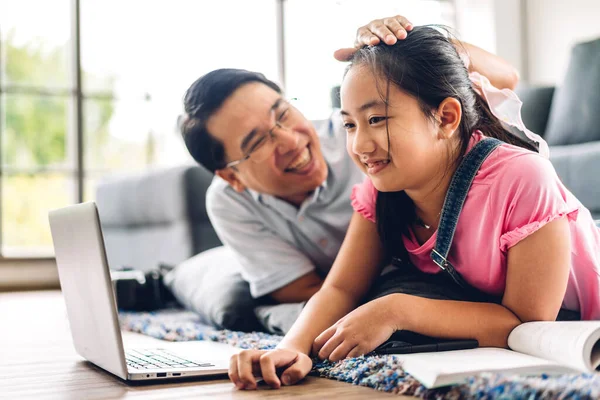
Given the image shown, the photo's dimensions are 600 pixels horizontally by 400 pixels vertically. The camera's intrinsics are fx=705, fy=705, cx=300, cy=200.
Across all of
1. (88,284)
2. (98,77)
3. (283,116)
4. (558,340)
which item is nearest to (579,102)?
(283,116)

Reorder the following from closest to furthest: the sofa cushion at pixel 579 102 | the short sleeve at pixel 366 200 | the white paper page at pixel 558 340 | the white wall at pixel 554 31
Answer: the white paper page at pixel 558 340 < the short sleeve at pixel 366 200 < the sofa cushion at pixel 579 102 < the white wall at pixel 554 31

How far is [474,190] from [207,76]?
702 millimetres

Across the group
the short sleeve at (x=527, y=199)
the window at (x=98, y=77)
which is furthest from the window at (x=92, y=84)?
the short sleeve at (x=527, y=199)

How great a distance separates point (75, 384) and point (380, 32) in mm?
663

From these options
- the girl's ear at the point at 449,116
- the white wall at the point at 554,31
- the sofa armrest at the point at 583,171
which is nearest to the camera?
the girl's ear at the point at 449,116

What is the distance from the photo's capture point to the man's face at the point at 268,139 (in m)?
1.46

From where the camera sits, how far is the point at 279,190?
5.07ft

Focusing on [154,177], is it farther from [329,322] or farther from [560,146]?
[329,322]

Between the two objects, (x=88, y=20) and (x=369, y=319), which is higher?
(x=88, y=20)

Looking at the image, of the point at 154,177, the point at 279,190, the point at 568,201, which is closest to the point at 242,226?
→ the point at 279,190

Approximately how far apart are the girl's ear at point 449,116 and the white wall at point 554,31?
8.14ft

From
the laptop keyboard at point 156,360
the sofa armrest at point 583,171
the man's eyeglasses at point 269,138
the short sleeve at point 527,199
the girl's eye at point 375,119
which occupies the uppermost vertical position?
the girl's eye at point 375,119


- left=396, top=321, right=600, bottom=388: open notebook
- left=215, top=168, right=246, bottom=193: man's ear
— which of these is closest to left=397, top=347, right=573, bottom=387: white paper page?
left=396, top=321, right=600, bottom=388: open notebook

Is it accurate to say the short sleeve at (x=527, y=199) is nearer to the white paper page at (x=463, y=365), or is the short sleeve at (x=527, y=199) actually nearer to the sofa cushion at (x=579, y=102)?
the white paper page at (x=463, y=365)
